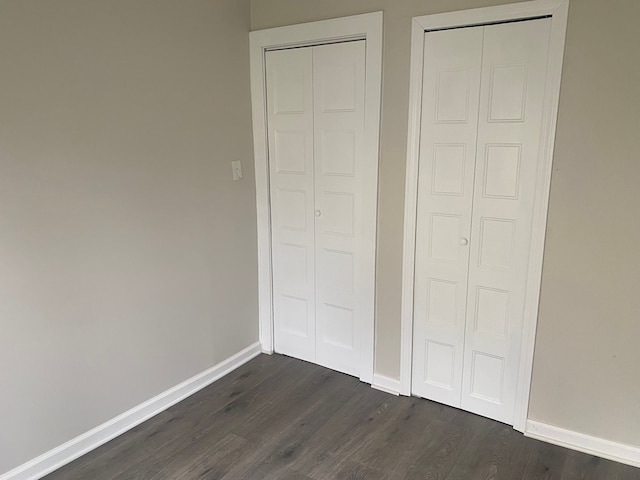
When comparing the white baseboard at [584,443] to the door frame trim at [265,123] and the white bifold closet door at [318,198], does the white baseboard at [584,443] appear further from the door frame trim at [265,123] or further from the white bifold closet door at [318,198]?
the white bifold closet door at [318,198]

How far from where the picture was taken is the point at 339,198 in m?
2.79

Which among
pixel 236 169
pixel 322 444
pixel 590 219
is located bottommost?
pixel 322 444

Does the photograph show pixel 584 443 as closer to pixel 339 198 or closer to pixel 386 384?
pixel 386 384

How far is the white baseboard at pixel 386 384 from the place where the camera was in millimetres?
2764

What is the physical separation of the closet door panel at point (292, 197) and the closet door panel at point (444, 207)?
729 millimetres

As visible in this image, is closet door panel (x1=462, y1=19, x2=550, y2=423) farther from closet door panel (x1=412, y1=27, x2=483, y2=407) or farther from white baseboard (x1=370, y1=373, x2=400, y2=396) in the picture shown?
white baseboard (x1=370, y1=373, x2=400, y2=396)

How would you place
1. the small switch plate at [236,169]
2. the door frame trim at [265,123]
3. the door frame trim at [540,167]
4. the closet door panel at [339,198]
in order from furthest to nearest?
the small switch plate at [236,169] → the closet door panel at [339,198] → the door frame trim at [265,123] → the door frame trim at [540,167]

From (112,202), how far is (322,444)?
159 cm

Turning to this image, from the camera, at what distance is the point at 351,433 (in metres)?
2.42

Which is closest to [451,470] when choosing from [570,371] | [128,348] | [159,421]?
[570,371]

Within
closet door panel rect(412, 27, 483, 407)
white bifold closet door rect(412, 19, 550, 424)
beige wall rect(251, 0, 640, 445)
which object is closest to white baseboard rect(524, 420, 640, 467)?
beige wall rect(251, 0, 640, 445)

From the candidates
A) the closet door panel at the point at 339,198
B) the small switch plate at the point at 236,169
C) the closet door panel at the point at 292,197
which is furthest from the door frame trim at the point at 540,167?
the small switch plate at the point at 236,169

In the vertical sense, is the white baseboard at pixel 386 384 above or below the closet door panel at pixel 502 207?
below

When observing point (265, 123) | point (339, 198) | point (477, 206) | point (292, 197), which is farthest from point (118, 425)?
point (477, 206)
